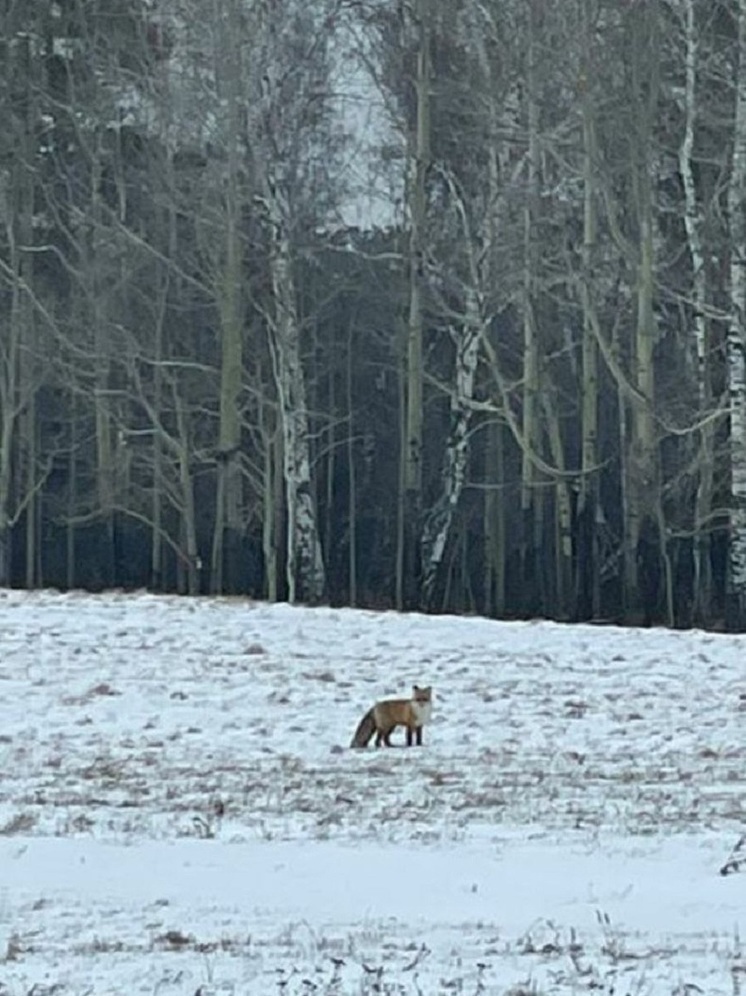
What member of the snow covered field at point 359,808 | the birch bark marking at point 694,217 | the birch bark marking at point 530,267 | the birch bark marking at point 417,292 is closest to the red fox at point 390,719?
the snow covered field at point 359,808

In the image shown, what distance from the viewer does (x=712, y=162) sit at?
32.8 metres

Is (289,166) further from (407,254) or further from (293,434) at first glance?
(293,434)

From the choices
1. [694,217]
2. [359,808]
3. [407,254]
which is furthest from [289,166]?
[359,808]

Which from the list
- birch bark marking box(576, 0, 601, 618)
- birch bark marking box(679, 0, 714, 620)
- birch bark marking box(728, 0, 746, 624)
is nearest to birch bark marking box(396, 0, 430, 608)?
birch bark marking box(576, 0, 601, 618)

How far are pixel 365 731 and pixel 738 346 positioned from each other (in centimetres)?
1421

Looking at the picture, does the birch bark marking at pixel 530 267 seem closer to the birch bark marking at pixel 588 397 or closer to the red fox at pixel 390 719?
the birch bark marking at pixel 588 397

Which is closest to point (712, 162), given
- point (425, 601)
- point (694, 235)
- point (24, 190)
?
point (694, 235)

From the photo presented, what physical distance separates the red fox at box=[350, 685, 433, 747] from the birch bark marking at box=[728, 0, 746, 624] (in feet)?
41.6

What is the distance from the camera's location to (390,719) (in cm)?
1797

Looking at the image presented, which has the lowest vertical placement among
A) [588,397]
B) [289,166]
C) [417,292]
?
[588,397]

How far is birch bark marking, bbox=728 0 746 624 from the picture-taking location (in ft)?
99.5

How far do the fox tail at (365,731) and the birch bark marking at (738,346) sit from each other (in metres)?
13.0

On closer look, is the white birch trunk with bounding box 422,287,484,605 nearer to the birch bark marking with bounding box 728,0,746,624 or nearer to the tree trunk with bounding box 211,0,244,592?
the tree trunk with bounding box 211,0,244,592

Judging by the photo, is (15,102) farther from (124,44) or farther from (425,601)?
(425,601)
